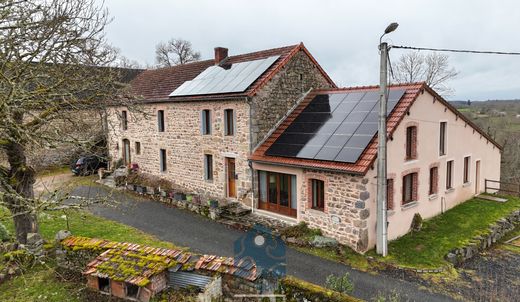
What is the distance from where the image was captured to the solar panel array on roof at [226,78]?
17.1m

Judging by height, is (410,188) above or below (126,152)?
below

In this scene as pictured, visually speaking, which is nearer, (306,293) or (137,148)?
(306,293)

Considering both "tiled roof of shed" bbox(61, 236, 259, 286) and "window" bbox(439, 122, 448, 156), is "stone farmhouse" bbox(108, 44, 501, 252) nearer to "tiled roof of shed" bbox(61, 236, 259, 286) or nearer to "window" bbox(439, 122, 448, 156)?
"window" bbox(439, 122, 448, 156)

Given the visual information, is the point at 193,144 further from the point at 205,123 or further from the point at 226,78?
the point at 226,78

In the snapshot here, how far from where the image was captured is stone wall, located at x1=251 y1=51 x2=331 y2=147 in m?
16.3

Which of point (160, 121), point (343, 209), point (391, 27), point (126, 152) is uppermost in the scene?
point (391, 27)

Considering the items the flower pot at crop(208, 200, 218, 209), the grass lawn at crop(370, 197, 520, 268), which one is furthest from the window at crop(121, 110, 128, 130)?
the grass lawn at crop(370, 197, 520, 268)

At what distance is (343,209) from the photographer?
12656mm

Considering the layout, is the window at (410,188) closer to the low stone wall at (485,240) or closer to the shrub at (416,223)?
the shrub at (416,223)

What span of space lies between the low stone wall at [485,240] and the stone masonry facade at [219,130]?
844 cm

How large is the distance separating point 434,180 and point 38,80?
15250 mm

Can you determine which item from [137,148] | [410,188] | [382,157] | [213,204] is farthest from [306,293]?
[137,148]

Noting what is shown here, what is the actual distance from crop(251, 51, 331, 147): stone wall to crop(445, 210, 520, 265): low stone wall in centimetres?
885

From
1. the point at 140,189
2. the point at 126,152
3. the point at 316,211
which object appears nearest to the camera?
the point at 316,211
